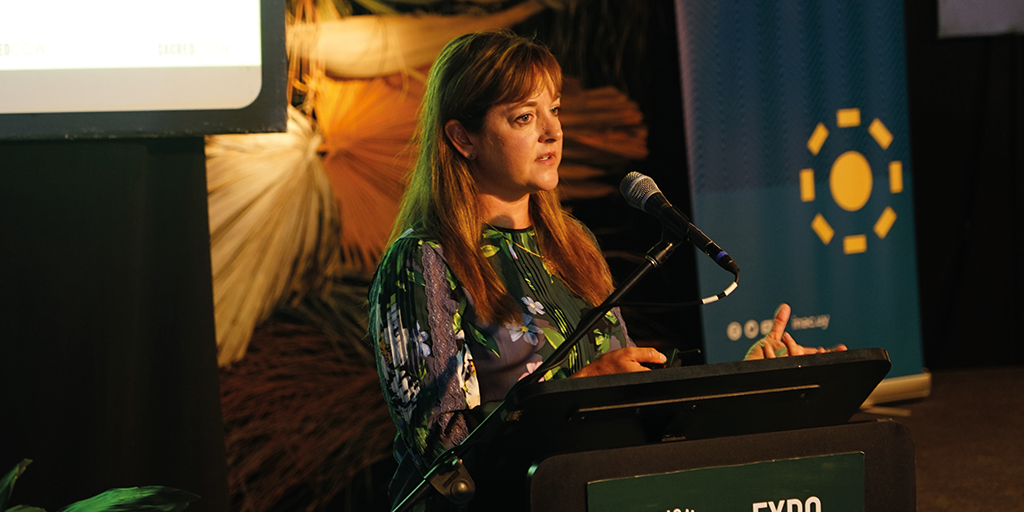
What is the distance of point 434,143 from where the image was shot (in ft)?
4.57

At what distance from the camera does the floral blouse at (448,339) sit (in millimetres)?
1152

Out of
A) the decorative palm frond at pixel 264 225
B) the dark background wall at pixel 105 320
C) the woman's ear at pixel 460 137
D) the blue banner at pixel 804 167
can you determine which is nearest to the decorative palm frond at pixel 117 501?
the dark background wall at pixel 105 320

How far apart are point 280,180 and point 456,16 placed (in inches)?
34.8

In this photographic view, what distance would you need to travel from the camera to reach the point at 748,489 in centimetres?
81

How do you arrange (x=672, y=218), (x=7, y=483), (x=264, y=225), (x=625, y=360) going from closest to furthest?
(x=625, y=360), (x=672, y=218), (x=7, y=483), (x=264, y=225)

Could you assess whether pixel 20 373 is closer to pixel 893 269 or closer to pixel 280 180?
pixel 280 180

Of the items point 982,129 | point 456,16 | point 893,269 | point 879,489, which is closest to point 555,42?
point 456,16

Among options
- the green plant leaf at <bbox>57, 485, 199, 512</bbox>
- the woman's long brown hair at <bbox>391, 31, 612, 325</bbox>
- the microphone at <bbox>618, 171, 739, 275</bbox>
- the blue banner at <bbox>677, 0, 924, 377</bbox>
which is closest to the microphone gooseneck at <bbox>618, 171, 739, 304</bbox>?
the microphone at <bbox>618, 171, 739, 275</bbox>

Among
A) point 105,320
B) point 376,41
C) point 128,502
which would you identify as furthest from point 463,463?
point 376,41

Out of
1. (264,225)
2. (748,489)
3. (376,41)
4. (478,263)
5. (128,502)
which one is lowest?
(128,502)

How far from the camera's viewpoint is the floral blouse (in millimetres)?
1152

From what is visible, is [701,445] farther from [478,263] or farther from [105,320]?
[105,320]

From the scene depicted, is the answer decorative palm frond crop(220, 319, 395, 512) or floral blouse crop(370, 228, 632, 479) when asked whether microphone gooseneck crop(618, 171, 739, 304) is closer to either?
floral blouse crop(370, 228, 632, 479)

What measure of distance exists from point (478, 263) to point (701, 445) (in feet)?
1.83
